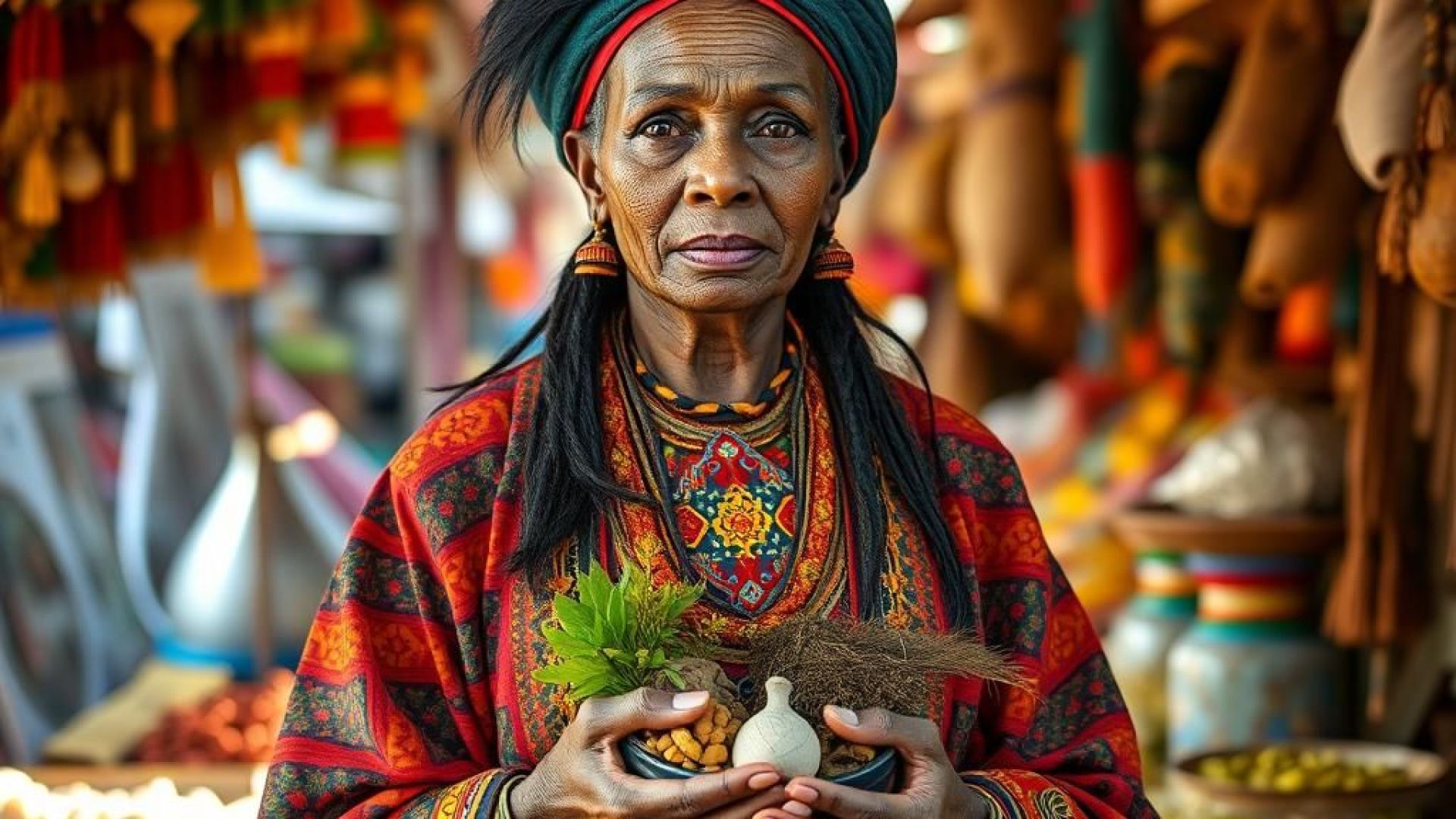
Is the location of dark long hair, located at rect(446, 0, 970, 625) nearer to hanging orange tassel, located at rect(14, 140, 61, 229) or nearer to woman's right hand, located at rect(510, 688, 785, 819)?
woman's right hand, located at rect(510, 688, 785, 819)

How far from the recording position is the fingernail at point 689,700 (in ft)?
5.72

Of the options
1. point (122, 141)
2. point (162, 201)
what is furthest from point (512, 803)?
point (162, 201)

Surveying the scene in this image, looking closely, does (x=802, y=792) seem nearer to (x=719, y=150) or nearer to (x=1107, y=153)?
(x=719, y=150)

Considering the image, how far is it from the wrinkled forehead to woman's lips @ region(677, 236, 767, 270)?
0.14 metres

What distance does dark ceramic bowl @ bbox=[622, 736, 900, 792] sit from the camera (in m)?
1.75

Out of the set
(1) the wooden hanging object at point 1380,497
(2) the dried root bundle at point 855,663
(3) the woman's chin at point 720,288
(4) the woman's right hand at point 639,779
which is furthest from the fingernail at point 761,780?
(1) the wooden hanging object at point 1380,497

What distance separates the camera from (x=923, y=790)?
1811mm

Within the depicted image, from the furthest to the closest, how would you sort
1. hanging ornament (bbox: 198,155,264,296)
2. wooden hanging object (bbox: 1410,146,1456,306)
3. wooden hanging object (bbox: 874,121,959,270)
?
wooden hanging object (bbox: 874,121,959,270) → hanging ornament (bbox: 198,155,264,296) → wooden hanging object (bbox: 1410,146,1456,306)

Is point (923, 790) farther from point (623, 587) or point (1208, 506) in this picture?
point (1208, 506)

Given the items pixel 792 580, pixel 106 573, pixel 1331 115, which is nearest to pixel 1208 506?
pixel 1331 115

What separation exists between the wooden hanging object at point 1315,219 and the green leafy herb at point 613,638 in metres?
2.20

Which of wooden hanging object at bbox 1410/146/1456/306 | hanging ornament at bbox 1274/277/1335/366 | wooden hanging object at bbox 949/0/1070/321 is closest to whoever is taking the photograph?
wooden hanging object at bbox 1410/146/1456/306

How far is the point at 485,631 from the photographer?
6.49 feet

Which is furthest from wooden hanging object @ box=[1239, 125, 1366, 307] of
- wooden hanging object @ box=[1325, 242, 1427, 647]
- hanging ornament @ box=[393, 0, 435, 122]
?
hanging ornament @ box=[393, 0, 435, 122]
